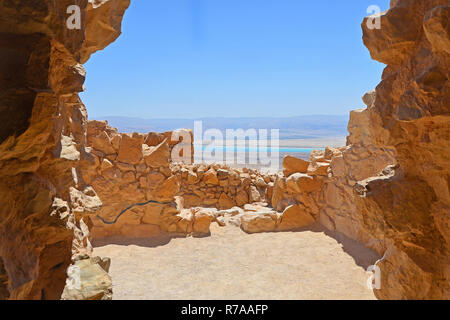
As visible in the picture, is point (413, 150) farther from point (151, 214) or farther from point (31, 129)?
point (151, 214)

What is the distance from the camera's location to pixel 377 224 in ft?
5.81

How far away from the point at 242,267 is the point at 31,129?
402 cm

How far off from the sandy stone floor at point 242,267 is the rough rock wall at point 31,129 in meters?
2.65

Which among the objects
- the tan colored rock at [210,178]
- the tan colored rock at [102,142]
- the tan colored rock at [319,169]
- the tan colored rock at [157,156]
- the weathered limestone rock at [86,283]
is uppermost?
the tan colored rock at [102,142]

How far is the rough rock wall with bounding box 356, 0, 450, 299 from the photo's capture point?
139 centimetres

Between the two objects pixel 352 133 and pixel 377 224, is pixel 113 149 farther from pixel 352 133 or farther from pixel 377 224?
pixel 377 224

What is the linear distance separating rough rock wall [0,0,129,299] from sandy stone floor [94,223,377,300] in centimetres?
265

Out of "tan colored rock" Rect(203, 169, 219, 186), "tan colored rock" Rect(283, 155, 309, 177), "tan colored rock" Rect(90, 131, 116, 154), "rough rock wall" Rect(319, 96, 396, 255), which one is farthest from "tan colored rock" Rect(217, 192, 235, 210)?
"tan colored rock" Rect(90, 131, 116, 154)

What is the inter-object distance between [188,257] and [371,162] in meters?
3.51

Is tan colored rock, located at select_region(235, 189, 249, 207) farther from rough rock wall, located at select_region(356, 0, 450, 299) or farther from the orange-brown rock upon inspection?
rough rock wall, located at select_region(356, 0, 450, 299)

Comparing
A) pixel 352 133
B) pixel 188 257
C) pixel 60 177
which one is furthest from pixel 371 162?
pixel 60 177

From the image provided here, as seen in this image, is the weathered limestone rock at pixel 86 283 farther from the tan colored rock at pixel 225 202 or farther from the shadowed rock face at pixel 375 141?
the tan colored rock at pixel 225 202

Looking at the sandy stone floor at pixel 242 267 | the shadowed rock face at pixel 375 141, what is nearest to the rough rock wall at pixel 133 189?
the sandy stone floor at pixel 242 267

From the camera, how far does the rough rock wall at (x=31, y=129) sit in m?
1.11
